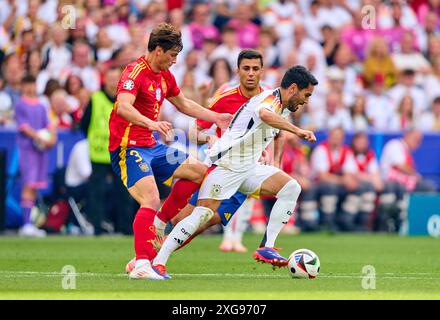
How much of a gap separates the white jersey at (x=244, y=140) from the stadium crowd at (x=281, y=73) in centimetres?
485

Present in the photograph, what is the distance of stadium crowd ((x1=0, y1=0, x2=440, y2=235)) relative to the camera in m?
19.5

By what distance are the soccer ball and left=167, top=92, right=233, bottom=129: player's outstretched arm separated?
1.86 m

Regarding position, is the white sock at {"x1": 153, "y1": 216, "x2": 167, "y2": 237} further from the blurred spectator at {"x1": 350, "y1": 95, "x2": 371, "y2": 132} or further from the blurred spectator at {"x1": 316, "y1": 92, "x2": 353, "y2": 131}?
the blurred spectator at {"x1": 350, "y1": 95, "x2": 371, "y2": 132}

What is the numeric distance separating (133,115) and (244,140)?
145 cm

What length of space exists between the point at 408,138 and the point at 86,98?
6.04m

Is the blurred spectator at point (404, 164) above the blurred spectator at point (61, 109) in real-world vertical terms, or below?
below

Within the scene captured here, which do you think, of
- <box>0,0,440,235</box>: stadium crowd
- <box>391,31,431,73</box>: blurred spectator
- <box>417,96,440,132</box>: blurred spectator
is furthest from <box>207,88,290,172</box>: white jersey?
<box>391,31,431,73</box>: blurred spectator

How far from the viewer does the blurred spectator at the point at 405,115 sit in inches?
870

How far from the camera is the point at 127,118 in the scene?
1130 centimetres

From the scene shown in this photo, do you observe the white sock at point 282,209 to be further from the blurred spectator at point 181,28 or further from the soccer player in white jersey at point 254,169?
the blurred spectator at point 181,28

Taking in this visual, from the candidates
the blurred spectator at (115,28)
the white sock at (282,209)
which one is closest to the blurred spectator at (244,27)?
the blurred spectator at (115,28)

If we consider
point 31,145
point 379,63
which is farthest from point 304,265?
point 379,63
